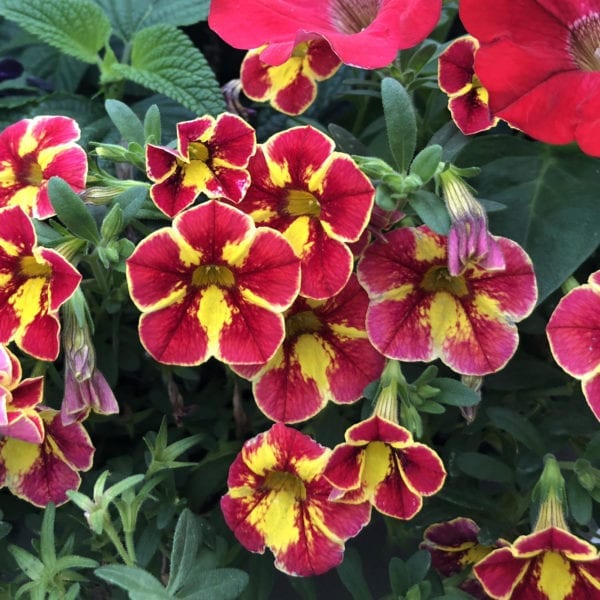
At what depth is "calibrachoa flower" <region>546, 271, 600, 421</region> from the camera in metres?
0.53

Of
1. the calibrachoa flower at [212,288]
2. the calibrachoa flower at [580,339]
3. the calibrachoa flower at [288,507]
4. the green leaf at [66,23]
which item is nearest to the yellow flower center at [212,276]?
the calibrachoa flower at [212,288]

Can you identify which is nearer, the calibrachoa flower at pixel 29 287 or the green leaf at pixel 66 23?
the calibrachoa flower at pixel 29 287

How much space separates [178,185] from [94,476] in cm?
26

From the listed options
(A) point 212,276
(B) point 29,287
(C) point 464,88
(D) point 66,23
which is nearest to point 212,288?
(A) point 212,276

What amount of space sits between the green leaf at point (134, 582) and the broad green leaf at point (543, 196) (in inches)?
12.7

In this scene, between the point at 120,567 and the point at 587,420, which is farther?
the point at 587,420

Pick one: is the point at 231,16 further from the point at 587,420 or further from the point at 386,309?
the point at 587,420

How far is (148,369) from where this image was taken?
772 millimetres

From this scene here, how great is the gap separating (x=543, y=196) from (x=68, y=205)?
13.5 inches

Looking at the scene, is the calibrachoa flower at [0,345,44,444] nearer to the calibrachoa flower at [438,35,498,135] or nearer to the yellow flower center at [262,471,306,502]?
the yellow flower center at [262,471,306,502]

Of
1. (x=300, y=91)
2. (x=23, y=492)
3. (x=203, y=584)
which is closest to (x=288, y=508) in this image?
(x=203, y=584)

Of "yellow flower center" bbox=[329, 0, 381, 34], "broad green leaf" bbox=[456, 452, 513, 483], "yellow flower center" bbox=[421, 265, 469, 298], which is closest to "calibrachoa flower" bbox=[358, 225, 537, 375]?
"yellow flower center" bbox=[421, 265, 469, 298]

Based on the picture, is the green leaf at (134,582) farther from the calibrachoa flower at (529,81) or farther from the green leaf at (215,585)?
the calibrachoa flower at (529,81)

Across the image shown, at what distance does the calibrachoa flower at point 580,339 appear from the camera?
1.73 feet
